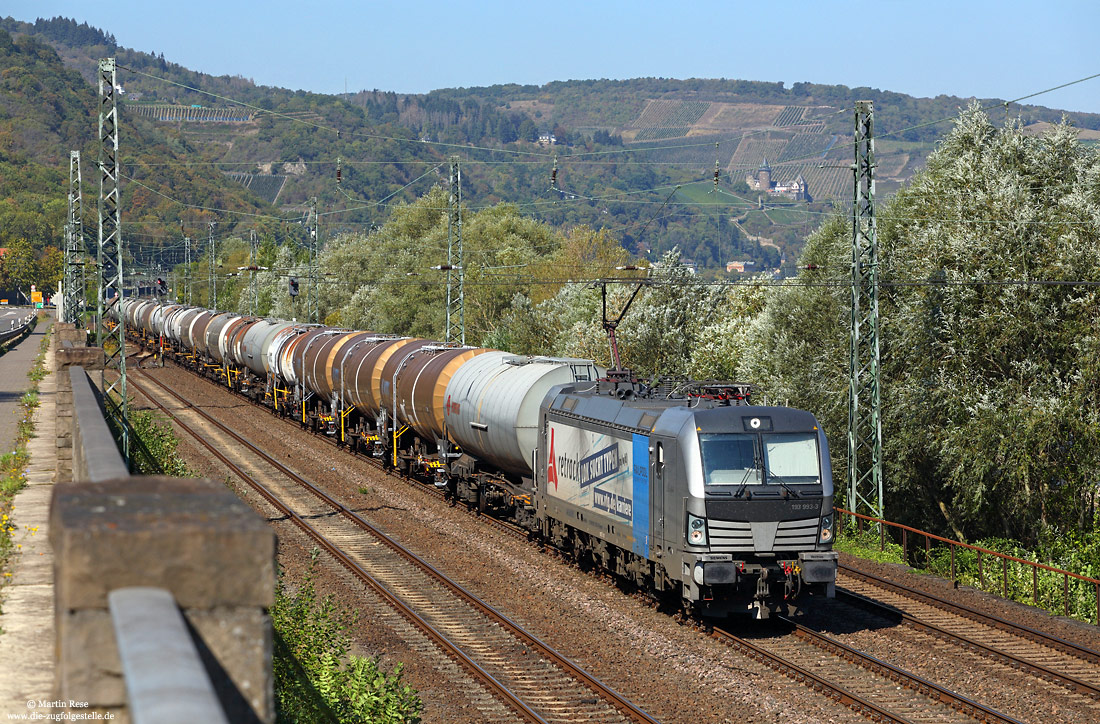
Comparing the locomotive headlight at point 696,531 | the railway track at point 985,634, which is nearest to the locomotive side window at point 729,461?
the locomotive headlight at point 696,531

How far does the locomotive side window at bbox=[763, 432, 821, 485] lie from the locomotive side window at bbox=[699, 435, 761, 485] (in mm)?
229

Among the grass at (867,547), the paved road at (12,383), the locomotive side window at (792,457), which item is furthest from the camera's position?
the paved road at (12,383)

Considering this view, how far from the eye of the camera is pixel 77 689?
3258mm

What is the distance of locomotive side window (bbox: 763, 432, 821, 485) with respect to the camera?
53.2 feet

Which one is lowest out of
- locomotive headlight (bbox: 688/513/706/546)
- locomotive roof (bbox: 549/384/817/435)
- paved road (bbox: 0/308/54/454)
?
locomotive headlight (bbox: 688/513/706/546)

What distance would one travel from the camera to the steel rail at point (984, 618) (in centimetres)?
1566

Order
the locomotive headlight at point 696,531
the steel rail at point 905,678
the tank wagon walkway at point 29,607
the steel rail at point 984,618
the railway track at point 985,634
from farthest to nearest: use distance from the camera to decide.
A: the locomotive headlight at point 696,531 < the steel rail at point 984,618 < the railway track at point 985,634 < the steel rail at point 905,678 < the tank wagon walkway at point 29,607

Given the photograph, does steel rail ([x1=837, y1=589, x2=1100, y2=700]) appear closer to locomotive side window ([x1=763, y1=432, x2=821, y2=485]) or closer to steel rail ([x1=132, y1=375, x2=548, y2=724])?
locomotive side window ([x1=763, y1=432, x2=821, y2=485])

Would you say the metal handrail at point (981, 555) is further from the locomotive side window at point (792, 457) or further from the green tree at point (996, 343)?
the locomotive side window at point (792, 457)

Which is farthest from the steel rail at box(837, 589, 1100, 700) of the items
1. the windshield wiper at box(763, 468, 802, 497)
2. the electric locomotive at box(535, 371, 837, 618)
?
the windshield wiper at box(763, 468, 802, 497)

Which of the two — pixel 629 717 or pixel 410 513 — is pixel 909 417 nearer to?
pixel 410 513

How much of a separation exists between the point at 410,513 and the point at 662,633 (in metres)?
11.6


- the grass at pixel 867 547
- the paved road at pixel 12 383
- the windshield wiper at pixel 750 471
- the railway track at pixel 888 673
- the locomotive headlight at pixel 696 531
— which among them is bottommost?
the grass at pixel 867 547

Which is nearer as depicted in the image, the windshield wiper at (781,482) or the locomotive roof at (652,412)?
the windshield wiper at (781,482)
